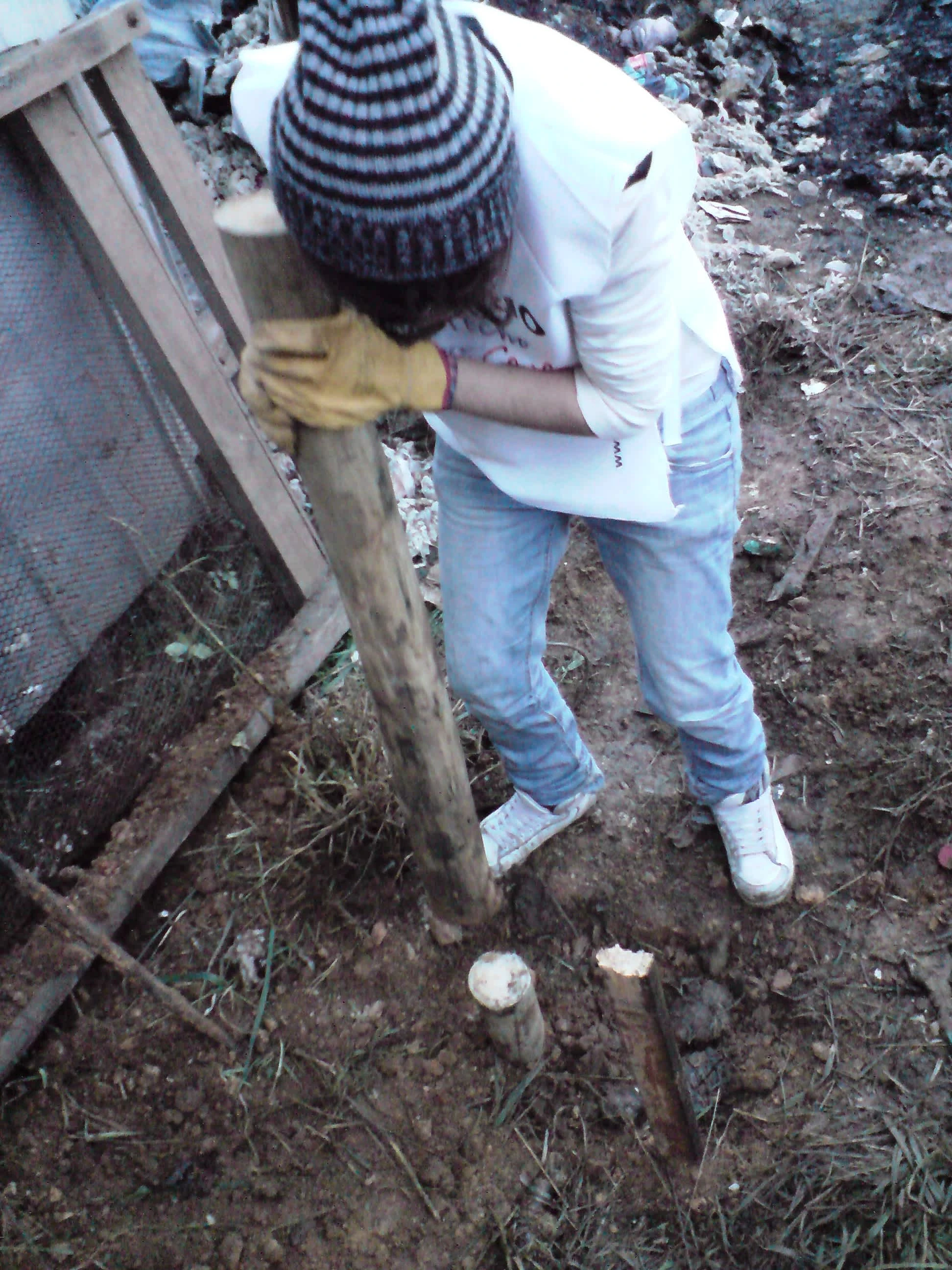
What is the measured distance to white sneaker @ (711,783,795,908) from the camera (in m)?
2.23

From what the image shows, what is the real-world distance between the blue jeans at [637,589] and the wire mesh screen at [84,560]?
0.85 m

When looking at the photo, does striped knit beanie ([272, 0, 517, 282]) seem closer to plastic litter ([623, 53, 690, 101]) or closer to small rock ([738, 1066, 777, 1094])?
small rock ([738, 1066, 777, 1094])

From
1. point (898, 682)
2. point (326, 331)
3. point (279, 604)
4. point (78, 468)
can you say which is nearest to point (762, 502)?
point (898, 682)

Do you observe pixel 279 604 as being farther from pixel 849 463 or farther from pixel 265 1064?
pixel 849 463

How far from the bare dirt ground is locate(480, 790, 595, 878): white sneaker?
7 cm

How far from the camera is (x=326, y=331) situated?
1151mm

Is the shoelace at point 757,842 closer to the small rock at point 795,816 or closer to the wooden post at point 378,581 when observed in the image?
the small rock at point 795,816

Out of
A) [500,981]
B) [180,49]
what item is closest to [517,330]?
[500,981]

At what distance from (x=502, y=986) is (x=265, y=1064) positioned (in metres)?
0.74

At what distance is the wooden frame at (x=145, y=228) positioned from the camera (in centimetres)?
210

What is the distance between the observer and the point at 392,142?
0.94 m

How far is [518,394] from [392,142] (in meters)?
0.52

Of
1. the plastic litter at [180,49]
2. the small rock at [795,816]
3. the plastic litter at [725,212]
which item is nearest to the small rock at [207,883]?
the small rock at [795,816]

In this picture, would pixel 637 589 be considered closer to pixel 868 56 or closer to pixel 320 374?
pixel 320 374
